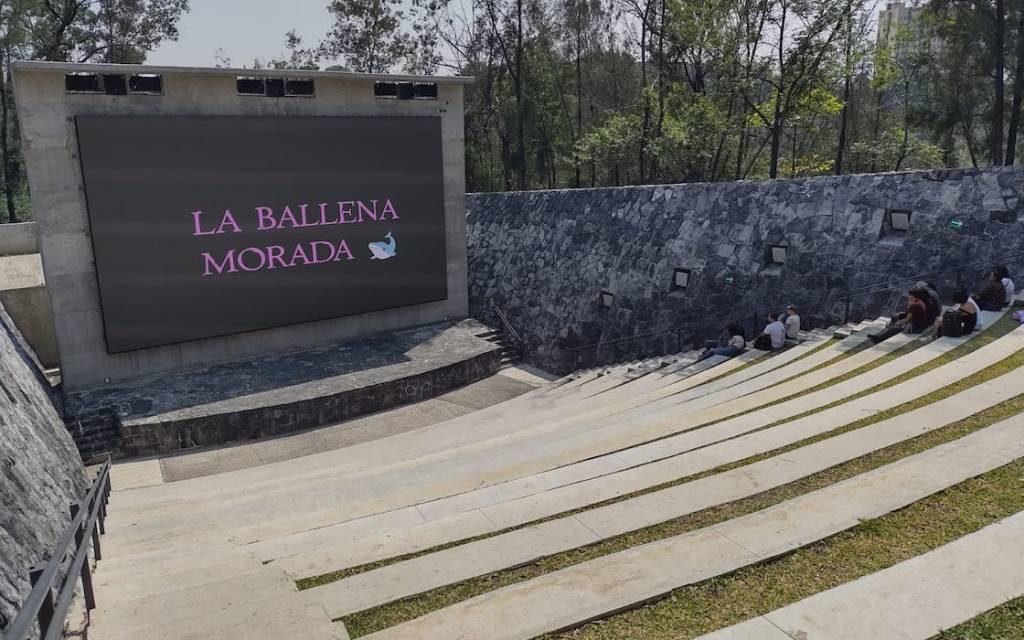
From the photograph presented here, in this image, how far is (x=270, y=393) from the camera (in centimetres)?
1434

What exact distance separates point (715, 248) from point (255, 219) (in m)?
10.6

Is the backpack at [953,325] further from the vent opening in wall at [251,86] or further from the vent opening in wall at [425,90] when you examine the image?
the vent opening in wall at [251,86]

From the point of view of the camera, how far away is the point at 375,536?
527 cm

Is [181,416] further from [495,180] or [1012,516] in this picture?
[495,180]

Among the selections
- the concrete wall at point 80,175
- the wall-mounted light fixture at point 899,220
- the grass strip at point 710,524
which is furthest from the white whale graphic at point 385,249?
the grass strip at point 710,524

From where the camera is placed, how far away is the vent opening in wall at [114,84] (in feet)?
45.0

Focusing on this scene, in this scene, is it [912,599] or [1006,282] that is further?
[1006,282]

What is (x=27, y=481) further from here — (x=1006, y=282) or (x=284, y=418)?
(x=1006, y=282)

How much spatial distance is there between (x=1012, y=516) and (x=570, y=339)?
13.4 m

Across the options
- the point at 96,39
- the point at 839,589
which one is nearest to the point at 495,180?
the point at 96,39

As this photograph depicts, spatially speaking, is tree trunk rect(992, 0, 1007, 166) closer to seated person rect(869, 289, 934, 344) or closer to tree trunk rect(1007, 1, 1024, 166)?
tree trunk rect(1007, 1, 1024, 166)

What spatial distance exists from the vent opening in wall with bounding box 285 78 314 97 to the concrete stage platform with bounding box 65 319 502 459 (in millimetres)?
6226

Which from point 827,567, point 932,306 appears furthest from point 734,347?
point 827,567

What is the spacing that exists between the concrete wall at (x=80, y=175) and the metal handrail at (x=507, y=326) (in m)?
4.28
